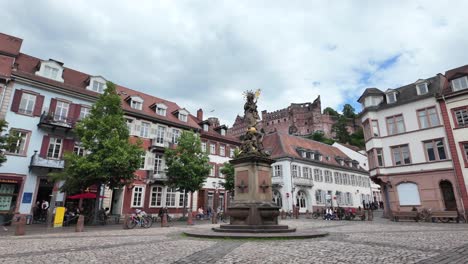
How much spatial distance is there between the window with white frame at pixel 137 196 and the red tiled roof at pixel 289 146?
2047 cm

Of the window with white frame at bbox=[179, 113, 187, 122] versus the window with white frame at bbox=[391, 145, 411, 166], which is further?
the window with white frame at bbox=[179, 113, 187, 122]

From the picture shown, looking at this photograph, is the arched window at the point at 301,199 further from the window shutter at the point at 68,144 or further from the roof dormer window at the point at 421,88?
the window shutter at the point at 68,144

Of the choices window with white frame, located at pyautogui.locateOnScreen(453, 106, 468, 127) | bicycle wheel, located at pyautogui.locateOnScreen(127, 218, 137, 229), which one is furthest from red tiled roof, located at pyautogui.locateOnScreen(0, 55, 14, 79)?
window with white frame, located at pyautogui.locateOnScreen(453, 106, 468, 127)

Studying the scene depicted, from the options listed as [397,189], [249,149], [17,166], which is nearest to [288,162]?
[397,189]

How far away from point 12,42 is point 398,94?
40.3m

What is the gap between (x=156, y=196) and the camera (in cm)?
3094

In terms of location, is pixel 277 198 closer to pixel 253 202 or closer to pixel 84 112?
pixel 84 112

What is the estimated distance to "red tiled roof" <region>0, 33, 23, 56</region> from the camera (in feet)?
81.8

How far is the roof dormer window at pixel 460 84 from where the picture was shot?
1004 inches

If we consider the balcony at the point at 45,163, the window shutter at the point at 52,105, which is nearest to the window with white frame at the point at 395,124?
the balcony at the point at 45,163

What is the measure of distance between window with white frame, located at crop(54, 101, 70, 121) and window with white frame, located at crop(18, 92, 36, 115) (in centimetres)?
178

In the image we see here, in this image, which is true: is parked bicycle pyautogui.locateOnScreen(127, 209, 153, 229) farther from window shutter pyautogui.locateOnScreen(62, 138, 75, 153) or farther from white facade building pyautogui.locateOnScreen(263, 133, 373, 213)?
white facade building pyautogui.locateOnScreen(263, 133, 373, 213)

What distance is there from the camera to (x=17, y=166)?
72.8 feet

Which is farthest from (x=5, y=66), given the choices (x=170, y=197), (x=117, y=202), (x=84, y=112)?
(x=170, y=197)
